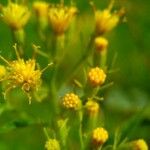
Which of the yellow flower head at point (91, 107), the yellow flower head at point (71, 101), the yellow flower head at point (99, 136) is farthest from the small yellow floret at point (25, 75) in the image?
the yellow flower head at point (99, 136)

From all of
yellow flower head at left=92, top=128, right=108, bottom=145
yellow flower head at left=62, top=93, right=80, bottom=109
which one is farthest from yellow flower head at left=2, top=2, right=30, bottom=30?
yellow flower head at left=92, top=128, right=108, bottom=145

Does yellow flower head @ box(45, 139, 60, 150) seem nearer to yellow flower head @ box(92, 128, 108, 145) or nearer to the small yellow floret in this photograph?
yellow flower head @ box(92, 128, 108, 145)

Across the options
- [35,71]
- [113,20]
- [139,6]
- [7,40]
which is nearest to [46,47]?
[35,71]

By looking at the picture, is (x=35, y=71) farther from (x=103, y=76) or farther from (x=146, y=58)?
(x=146, y=58)

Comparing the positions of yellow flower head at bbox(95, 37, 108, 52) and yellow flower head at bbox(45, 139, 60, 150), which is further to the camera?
yellow flower head at bbox(95, 37, 108, 52)

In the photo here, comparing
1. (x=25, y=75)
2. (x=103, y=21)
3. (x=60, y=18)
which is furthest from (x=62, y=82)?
(x=103, y=21)
